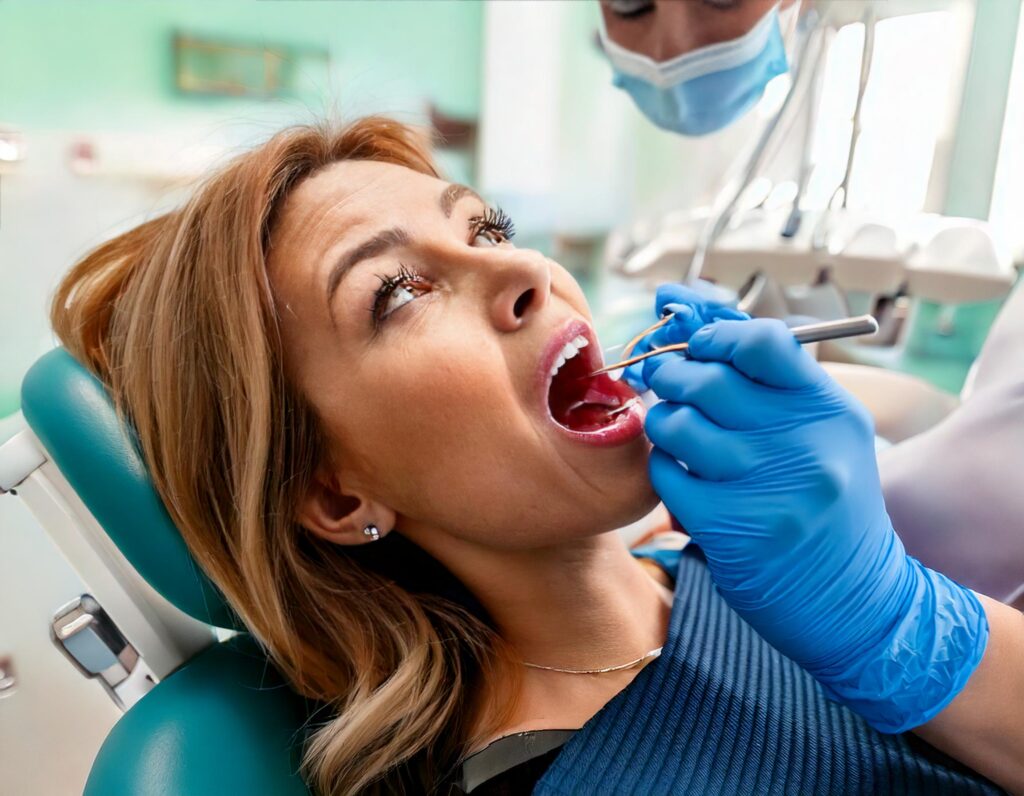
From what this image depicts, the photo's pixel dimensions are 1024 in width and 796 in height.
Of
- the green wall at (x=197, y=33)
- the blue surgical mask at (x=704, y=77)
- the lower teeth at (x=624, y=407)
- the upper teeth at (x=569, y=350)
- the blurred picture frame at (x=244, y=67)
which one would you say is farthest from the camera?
the blurred picture frame at (x=244, y=67)

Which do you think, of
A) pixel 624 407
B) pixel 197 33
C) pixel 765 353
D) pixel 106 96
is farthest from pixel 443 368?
pixel 197 33

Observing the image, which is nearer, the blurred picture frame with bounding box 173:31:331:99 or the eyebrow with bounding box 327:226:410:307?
the eyebrow with bounding box 327:226:410:307

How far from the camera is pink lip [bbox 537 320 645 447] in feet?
3.28

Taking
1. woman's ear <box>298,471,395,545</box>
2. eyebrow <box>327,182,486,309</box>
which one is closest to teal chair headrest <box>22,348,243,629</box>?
woman's ear <box>298,471,395,545</box>

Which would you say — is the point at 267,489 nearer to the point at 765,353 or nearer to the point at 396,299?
the point at 396,299

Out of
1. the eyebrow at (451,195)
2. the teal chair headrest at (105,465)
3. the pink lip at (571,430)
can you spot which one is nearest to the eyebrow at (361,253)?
the eyebrow at (451,195)

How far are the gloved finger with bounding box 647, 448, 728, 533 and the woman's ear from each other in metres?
A: 0.39

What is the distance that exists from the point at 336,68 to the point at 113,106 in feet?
2.14

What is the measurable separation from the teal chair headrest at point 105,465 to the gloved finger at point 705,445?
0.67 m

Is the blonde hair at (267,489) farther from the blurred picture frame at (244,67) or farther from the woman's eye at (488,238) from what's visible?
the blurred picture frame at (244,67)

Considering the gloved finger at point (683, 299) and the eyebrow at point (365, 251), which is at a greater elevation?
the eyebrow at point (365, 251)

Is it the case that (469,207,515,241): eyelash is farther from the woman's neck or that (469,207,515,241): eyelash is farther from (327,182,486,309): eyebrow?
the woman's neck

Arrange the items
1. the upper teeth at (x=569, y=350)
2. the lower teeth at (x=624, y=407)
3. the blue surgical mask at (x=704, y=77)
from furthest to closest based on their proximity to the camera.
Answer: the blue surgical mask at (x=704, y=77) < the lower teeth at (x=624, y=407) < the upper teeth at (x=569, y=350)

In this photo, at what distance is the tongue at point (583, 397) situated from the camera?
3.88 feet
